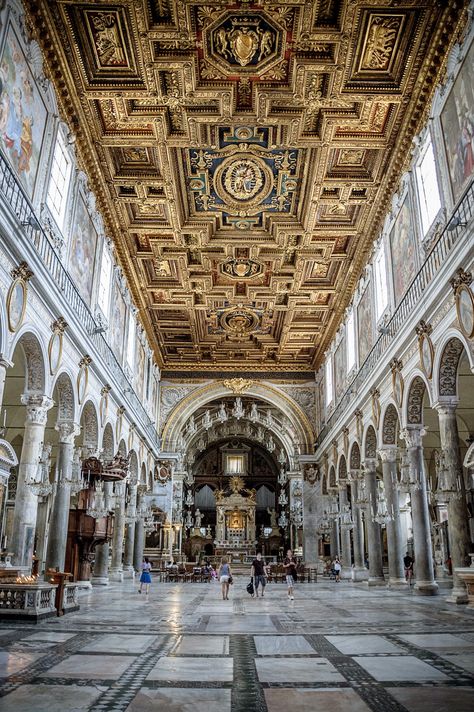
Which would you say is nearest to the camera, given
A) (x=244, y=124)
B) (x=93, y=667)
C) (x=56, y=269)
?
(x=93, y=667)

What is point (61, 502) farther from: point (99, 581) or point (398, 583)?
point (398, 583)

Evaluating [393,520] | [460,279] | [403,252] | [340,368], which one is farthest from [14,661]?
[340,368]

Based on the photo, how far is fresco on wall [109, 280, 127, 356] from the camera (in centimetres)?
2166

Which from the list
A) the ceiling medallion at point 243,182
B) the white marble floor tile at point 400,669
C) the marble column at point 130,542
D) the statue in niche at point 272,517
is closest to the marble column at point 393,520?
the ceiling medallion at point 243,182

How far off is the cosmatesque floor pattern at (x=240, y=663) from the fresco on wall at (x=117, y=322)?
11.9 metres

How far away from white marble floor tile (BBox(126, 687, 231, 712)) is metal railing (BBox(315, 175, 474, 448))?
9.71 meters

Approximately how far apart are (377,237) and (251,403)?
19.5 m

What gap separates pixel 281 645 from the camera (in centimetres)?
762

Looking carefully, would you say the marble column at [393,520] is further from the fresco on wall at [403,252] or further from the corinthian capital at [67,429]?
the corinthian capital at [67,429]

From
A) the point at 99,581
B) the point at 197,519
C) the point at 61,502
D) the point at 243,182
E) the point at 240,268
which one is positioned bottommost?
the point at 99,581

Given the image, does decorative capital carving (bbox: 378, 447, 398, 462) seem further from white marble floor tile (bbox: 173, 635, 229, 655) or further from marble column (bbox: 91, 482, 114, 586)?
white marble floor tile (bbox: 173, 635, 229, 655)

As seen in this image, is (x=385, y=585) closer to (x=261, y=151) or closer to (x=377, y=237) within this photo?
(x=377, y=237)

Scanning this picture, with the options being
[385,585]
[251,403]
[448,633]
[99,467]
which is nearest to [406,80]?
[448,633]

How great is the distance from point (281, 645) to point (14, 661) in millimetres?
3131
